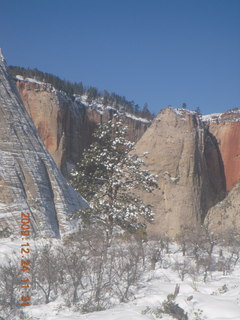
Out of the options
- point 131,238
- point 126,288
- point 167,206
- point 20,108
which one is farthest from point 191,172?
point 126,288

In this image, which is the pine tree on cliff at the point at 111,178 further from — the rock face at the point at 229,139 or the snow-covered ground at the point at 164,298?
the rock face at the point at 229,139

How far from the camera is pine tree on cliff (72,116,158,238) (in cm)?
1221

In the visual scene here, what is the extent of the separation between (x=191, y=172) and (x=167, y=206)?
11.2 feet

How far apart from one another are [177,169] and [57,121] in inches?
616

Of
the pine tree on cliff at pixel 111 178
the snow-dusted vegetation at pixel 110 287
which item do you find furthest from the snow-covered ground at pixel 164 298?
the pine tree on cliff at pixel 111 178

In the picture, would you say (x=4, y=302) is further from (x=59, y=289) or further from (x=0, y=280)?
(x=59, y=289)

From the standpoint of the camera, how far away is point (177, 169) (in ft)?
105

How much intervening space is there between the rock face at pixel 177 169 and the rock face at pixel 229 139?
7435 millimetres

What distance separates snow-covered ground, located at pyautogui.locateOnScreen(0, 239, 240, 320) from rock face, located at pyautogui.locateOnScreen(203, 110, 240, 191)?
103 feet

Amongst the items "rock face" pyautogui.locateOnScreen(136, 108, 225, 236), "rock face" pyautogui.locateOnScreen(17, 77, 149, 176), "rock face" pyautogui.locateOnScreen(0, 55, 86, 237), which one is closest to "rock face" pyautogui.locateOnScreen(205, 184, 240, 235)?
"rock face" pyautogui.locateOnScreen(136, 108, 225, 236)

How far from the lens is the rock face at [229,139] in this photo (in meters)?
41.9

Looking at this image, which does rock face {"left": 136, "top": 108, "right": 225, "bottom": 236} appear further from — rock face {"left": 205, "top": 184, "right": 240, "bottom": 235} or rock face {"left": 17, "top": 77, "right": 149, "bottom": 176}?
rock face {"left": 17, "top": 77, "right": 149, "bottom": 176}

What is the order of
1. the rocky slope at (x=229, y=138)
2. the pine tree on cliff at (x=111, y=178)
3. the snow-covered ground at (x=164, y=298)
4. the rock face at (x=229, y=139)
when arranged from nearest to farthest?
the snow-covered ground at (x=164, y=298) < the pine tree on cliff at (x=111, y=178) < the rocky slope at (x=229, y=138) < the rock face at (x=229, y=139)

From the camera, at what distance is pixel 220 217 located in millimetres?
28016
